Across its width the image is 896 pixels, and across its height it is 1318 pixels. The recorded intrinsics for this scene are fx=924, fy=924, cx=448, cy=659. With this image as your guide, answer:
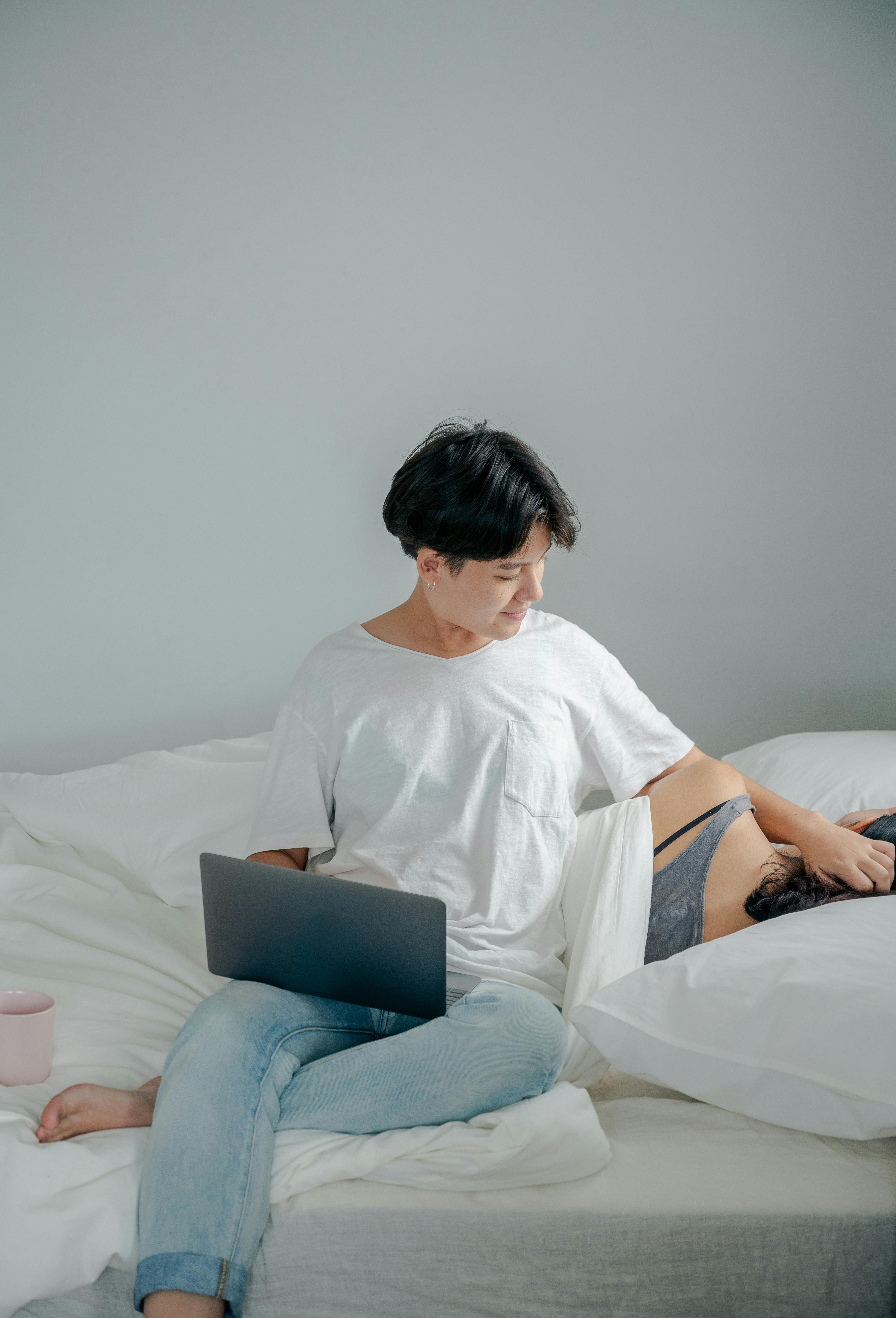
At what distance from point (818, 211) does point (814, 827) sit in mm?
1332

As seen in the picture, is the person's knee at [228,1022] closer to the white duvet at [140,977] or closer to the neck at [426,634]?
the white duvet at [140,977]

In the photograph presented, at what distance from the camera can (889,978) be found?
3.07 feet

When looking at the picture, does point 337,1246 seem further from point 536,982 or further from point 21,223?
point 21,223

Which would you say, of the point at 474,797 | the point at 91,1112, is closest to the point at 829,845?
the point at 474,797

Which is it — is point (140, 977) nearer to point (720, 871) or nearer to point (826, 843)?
point (720, 871)

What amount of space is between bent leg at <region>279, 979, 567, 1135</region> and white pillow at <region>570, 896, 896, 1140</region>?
0.24ft

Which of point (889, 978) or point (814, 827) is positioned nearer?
point (889, 978)

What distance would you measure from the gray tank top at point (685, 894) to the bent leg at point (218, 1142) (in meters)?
0.49

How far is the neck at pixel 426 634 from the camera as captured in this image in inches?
51.6

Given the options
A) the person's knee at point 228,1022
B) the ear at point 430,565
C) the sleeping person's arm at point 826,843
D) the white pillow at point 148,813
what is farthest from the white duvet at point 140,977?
the ear at point 430,565

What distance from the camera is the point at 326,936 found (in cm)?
100

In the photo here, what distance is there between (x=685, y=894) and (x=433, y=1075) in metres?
0.47

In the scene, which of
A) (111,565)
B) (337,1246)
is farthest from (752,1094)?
(111,565)

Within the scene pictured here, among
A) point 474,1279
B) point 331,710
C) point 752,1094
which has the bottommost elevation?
point 474,1279
